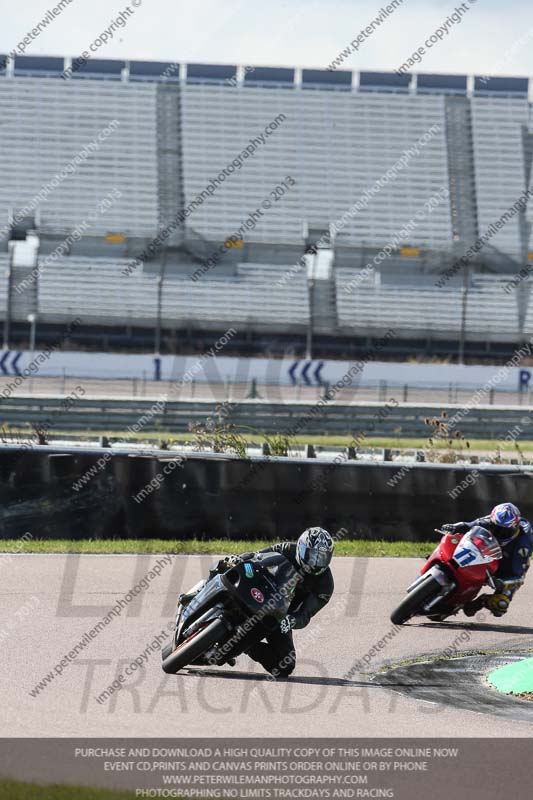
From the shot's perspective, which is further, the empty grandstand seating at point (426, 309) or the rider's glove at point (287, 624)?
the empty grandstand seating at point (426, 309)

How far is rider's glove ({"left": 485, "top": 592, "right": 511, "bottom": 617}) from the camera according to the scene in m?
10.6

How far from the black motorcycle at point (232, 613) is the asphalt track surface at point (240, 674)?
0.62 ft

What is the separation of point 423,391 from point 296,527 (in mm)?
21910

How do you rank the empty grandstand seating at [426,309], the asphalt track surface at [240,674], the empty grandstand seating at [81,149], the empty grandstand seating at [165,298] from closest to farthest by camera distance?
the asphalt track surface at [240,674] → the empty grandstand seating at [165,298] → the empty grandstand seating at [426,309] → the empty grandstand seating at [81,149]

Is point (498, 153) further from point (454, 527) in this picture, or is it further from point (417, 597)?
point (417, 597)

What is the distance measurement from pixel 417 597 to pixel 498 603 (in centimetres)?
82

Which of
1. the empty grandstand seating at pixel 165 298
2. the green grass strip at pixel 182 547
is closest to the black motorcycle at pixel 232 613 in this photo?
the green grass strip at pixel 182 547

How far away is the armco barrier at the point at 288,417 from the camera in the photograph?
72.3 ft

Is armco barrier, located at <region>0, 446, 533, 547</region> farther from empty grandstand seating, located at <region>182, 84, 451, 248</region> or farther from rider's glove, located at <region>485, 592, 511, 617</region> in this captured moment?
empty grandstand seating, located at <region>182, 84, 451, 248</region>

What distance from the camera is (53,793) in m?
5.16

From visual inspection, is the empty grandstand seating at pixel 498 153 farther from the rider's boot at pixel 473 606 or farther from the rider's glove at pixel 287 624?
the rider's glove at pixel 287 624

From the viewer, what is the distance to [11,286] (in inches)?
1725

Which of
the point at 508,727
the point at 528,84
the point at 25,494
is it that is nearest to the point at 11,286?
the point at 528,84

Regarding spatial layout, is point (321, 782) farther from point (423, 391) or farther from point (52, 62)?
point (52, 62)
